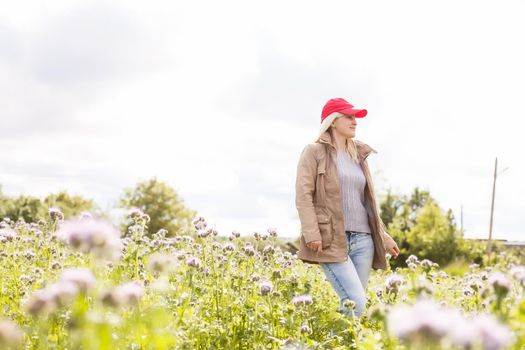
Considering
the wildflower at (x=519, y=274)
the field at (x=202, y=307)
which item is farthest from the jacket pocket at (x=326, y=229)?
the wildflower at (x=519, y=274)

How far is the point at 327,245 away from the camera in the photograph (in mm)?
5477

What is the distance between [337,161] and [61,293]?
3.68 metres

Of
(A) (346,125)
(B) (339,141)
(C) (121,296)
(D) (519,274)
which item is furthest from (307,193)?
(C) (121,296)

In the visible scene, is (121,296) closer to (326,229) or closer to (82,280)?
(82,280)

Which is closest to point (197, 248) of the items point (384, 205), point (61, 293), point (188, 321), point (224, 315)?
point (224, 315)

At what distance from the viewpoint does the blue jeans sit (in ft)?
17.6

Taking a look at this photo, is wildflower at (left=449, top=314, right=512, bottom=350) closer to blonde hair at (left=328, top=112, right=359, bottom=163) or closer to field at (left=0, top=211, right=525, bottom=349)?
field at (left=0, top=211, right=525, bottom=349)

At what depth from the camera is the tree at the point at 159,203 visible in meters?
36.0

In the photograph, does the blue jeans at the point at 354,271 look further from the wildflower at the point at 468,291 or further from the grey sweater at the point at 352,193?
the wildflower at the point at 468,291

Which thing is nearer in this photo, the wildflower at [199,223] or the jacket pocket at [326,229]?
the jacket pocket at [326,229]

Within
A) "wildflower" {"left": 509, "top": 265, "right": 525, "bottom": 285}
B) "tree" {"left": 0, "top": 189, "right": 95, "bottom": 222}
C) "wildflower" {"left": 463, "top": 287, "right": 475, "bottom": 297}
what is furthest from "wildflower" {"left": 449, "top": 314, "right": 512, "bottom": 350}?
"tree" {"left": 0, "top": 189, "right": 95, "bottom": 222}

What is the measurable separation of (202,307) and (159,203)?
31.6 metres

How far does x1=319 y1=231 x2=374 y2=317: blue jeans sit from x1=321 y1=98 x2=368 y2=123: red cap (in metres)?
1.18

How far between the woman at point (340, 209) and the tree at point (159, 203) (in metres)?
30.1
